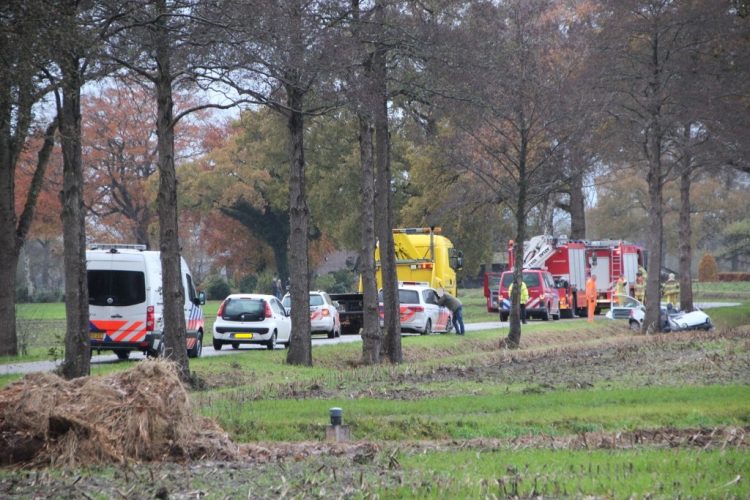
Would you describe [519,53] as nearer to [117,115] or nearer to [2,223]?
[2,223]

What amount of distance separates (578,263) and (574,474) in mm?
46030

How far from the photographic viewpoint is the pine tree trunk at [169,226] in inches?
804

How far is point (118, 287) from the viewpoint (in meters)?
27.2

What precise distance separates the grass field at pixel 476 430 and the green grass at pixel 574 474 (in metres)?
0.02

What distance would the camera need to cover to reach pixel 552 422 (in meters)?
14.5

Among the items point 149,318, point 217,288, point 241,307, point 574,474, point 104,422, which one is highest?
point 217,288

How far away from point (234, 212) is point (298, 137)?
4422 centimetres

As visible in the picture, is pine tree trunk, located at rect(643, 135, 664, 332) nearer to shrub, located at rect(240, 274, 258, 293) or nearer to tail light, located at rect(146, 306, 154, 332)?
tail light, located at rect(146, 306, 154, 332)

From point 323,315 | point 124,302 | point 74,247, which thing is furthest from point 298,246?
point 323,315

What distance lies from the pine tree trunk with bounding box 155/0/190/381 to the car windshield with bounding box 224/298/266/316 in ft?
35.6

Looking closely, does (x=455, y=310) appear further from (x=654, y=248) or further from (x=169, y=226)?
(x=169, y=226)

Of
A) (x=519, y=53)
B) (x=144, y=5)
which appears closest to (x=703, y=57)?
(x=519, y=53)

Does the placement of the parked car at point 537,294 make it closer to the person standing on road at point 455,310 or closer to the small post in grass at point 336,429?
the person standing on road at point 455,310

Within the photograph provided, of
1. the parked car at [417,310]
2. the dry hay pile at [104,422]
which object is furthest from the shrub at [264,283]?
the dry hay pile at [104,422]
